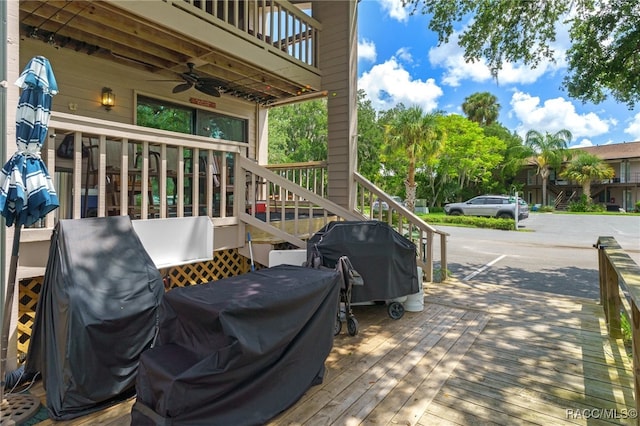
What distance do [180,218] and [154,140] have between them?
821 mm

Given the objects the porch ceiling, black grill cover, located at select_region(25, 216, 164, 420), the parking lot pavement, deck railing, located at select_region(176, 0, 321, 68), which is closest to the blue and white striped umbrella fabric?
black grill cover, located at select_region(25, 216, 164, 420)

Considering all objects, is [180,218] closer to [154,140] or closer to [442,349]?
[154,140]

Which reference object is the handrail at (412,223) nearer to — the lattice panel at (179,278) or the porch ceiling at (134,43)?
the porch ceiling at (134,43)

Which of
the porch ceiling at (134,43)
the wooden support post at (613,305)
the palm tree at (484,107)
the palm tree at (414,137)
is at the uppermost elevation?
the palm tree at (484,107)

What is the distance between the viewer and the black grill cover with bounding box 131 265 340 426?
1.80 metres

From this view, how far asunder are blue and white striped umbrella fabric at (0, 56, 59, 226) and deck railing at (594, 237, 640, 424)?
3533 millimetres

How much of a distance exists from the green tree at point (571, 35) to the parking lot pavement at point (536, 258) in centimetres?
359

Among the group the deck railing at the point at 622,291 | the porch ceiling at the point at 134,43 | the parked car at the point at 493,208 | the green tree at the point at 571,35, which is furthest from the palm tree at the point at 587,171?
the porch ceiling at the point at 134,43

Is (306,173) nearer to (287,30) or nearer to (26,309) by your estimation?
(287,30)

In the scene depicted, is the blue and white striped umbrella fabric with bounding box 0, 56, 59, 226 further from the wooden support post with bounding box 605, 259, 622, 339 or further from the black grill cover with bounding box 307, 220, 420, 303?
the wooden support post with bounding box 605, 259, 622, 339

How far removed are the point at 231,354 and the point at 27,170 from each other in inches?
68.2

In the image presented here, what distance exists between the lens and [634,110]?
6.59 m

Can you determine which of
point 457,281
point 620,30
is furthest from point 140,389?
point 620,30

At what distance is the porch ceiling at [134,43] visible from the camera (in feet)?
12.3
